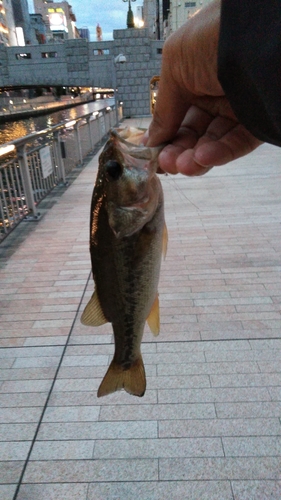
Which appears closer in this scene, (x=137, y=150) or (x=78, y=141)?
(x=137, y=150)

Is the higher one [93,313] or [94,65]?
[94,65]

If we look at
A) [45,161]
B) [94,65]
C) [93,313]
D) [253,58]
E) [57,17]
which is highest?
[57,17]

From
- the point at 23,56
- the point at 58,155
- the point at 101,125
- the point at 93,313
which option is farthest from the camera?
the point at 23,56

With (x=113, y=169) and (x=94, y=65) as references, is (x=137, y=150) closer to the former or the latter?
(x=113, y=169)

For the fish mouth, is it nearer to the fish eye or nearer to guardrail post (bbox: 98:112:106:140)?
the fish eye

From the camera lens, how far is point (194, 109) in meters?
2.11

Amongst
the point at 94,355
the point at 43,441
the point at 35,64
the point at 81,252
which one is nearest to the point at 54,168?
the point at 81,252

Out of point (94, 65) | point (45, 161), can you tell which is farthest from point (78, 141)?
point (94, 65)

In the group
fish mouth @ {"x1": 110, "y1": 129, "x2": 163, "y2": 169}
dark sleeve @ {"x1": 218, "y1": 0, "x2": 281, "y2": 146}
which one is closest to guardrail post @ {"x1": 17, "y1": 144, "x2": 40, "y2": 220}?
fish mouth @ {"x1": 110, "y1": 129, "x2": 163, "y2": 169}

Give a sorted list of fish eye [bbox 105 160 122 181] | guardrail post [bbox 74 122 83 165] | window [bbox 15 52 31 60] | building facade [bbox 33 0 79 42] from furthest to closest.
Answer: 1. building facade [bbox 33 0 79 42]
2. window [bbox 15 52 31 60]
3. guardrail post [bbox 74 122 83 165]
4. fish eye [bbox 105 160 122 181]

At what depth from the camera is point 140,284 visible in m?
1.95

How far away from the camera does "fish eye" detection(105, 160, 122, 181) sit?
5.78 ft

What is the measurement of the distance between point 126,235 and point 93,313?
48 centimetres

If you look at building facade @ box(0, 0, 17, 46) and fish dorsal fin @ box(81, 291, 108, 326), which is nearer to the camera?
fish dorsal fin @ box(81, 291, 108, 326)
